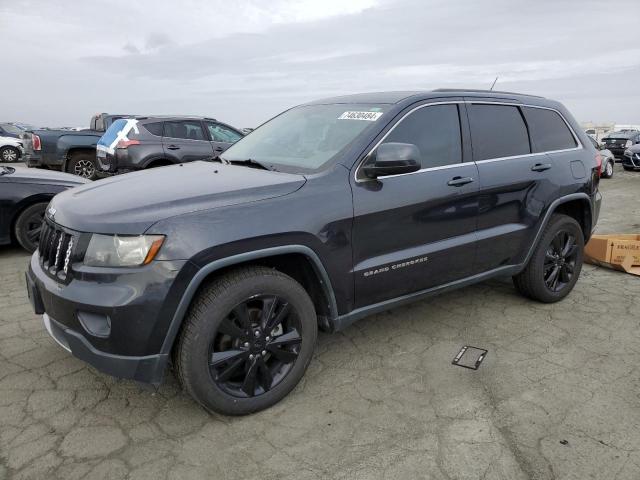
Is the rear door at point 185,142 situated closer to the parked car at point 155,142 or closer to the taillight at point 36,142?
the parked car at point 155,142

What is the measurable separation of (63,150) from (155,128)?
354 cm

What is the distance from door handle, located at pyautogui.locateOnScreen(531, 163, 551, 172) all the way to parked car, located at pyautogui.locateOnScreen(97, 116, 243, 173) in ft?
20.5

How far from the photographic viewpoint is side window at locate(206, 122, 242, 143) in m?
9.88

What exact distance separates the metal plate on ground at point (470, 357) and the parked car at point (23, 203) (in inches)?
195

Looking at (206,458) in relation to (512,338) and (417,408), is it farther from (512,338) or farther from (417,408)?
(512,338)

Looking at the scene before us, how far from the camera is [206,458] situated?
2402 mm

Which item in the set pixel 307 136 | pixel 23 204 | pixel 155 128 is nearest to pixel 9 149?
pixel 155 128

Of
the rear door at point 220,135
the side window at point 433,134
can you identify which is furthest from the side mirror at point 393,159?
the rear door at point 220,135

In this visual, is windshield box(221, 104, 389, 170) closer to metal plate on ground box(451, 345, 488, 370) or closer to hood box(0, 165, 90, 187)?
metal plate on ground box(451, 345, 488, 370)

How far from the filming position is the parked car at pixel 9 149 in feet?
65.8

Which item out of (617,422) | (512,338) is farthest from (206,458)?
(512,338)

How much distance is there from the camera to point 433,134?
3.39 metres

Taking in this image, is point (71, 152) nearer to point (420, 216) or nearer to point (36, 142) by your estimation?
point (36, 142)

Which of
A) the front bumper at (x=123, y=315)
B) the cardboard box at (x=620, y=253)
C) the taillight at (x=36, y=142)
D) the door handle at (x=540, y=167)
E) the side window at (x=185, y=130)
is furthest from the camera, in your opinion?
the taillight at (x=36, y=142)
